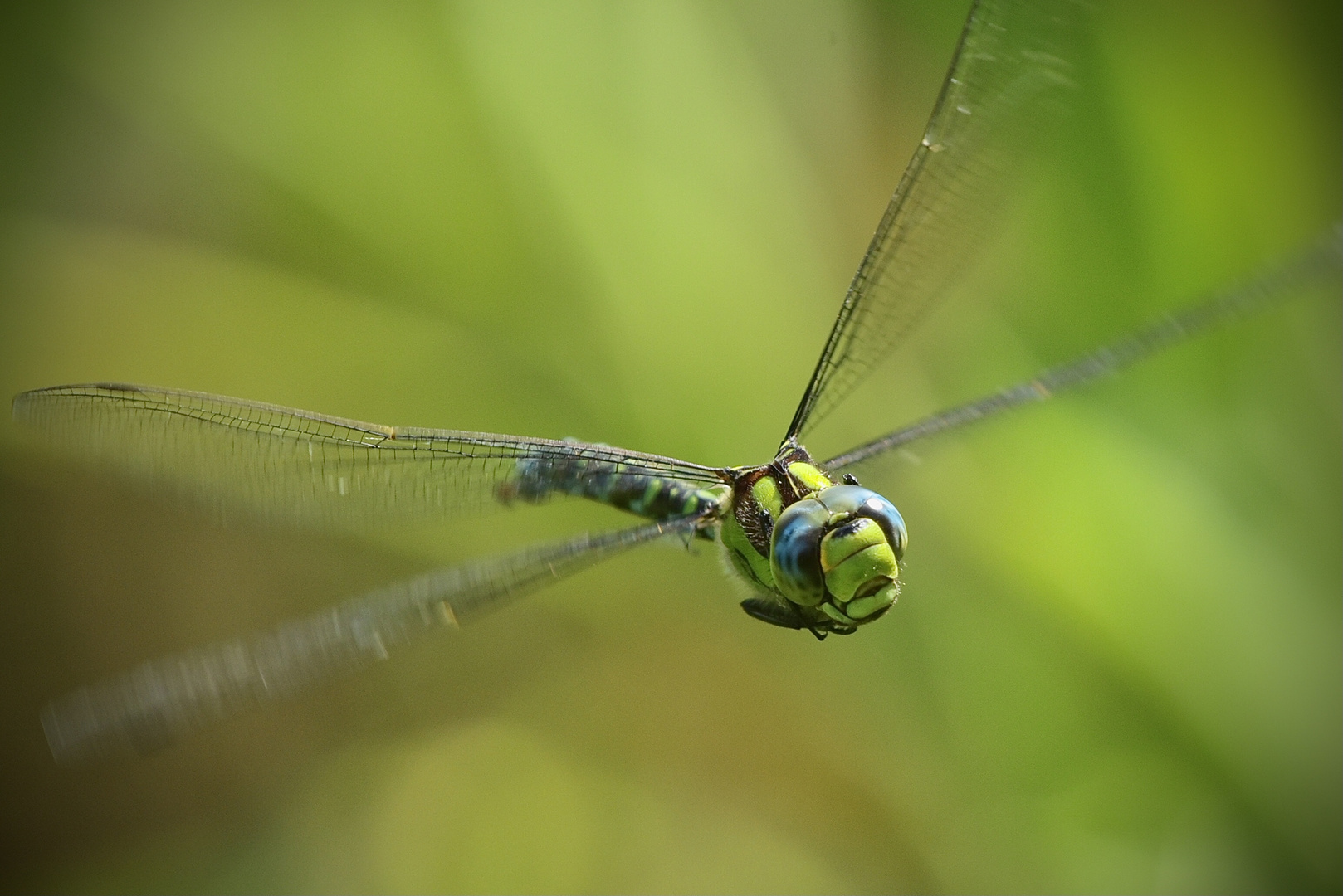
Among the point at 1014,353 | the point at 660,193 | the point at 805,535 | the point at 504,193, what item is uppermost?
the point at 504,193

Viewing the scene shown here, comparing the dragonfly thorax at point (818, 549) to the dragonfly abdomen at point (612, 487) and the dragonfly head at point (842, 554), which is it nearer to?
the dragonfly head at point (842, 554)

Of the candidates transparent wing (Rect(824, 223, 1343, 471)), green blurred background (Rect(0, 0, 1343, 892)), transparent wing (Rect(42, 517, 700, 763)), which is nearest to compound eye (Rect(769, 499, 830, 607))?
transparent wing (Rect(824, 223, 1343, 471))

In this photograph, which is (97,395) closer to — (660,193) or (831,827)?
(660,193)

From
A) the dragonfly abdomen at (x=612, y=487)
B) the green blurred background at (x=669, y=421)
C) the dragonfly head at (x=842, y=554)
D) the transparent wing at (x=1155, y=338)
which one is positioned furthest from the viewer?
the green blurred background at (x=669, y=421)

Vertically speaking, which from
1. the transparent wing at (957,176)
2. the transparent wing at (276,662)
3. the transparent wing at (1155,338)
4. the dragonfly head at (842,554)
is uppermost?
the transparent wing at (957,176)

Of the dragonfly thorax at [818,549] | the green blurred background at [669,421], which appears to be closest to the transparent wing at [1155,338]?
the dragonfly thorax at [818,549]

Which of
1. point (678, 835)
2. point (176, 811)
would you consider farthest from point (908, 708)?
point (176, 811)

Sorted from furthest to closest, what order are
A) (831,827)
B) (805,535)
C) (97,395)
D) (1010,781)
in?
(831,827) → (1010,781) → (97,395) → (805,535)

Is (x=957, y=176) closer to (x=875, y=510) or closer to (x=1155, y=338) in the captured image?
(x=1155, y=338)
